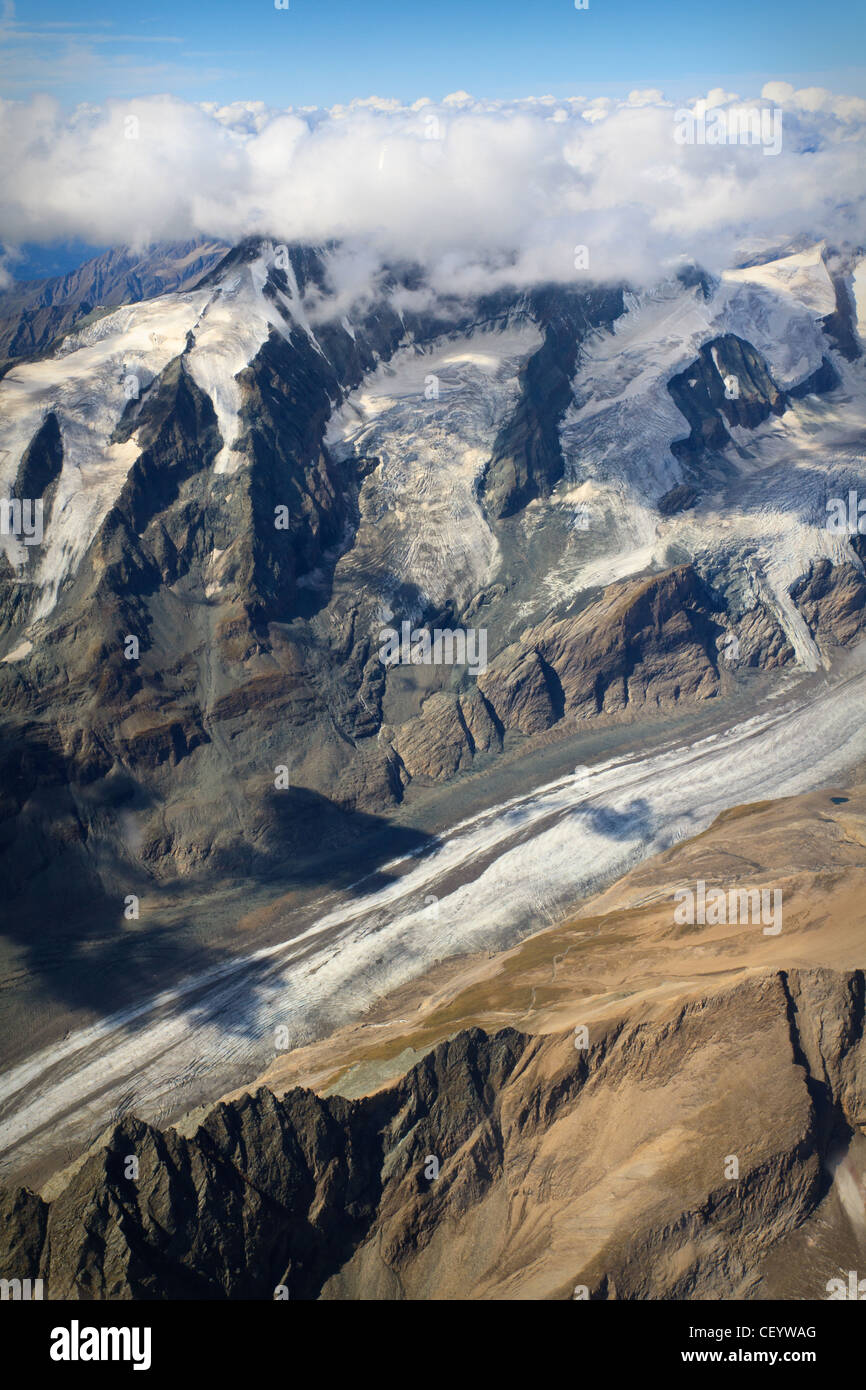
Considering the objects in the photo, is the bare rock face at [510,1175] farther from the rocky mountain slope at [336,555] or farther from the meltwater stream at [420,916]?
the rocky mountain slope at [336,555]

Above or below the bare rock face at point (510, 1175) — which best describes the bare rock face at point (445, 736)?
above

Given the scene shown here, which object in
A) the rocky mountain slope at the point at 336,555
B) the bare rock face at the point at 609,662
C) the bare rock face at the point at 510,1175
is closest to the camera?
the bare rock face at the point at 510,1175

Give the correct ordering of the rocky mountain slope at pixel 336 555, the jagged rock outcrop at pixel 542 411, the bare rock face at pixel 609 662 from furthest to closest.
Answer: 1. the jagged rock outcrop at pixel 542 411
2. the bare rock face at pixel 609 662
3. the rocky mountain slope at pixel 336 555

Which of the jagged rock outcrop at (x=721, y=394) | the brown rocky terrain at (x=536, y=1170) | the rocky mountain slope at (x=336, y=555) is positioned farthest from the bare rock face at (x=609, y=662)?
the brown rocky terrain at (x=536, y=1170)

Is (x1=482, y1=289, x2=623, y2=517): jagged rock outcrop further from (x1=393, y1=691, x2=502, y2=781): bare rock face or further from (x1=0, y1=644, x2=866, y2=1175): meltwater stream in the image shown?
(x1=0, y1=644, x2=866, y2=1175): meltwater stream

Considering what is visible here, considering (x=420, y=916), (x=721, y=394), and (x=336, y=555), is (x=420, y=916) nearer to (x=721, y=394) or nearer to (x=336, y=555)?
(x=336, y=555)

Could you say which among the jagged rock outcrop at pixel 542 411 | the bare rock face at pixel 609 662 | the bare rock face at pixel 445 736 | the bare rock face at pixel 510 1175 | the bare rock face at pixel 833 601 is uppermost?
the jagged rock outcrop at pixel 542 411

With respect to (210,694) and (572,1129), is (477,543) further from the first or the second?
(572,1129)
